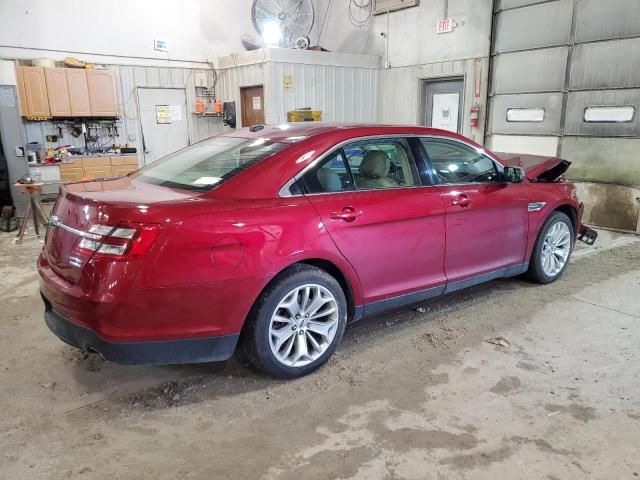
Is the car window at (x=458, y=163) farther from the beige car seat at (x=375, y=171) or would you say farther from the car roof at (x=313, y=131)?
the beige car seat at (x=375, y=171)

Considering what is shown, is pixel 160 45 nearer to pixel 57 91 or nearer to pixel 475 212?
pixel 57 91

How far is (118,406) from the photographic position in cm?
257

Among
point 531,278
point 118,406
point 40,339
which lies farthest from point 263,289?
point 531,278

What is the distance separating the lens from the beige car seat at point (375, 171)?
3045 millimetres

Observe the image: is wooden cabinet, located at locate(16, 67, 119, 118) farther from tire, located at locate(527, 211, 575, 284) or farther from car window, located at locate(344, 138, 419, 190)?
tire, located at locate(527, 211, 575, 284)

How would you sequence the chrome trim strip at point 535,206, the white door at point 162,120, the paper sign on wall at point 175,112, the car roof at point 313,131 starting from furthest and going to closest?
1. the paper sign on wall at point 175,112
2. the white door at point 162,120
3. the chrome trim strip at point 535,206
4. the car roof at point 313,131

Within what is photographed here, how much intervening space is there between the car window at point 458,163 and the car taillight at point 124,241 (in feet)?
6.18

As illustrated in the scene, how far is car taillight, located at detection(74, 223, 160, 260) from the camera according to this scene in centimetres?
223

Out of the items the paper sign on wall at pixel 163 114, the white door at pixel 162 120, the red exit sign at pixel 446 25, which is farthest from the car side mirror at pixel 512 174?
the paper sign on wall at pixel 163 114

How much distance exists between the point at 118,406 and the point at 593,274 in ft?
13.6

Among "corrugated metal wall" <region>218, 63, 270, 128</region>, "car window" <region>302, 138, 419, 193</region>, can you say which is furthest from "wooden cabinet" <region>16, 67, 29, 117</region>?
"car window" <region>302, 138, 419, 193</region>

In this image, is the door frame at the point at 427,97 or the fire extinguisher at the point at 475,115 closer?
the fire extinguisher at the point at 475,115

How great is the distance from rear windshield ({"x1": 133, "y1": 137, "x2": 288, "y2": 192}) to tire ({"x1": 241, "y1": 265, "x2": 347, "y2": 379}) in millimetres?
623

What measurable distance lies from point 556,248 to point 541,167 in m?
0.71
